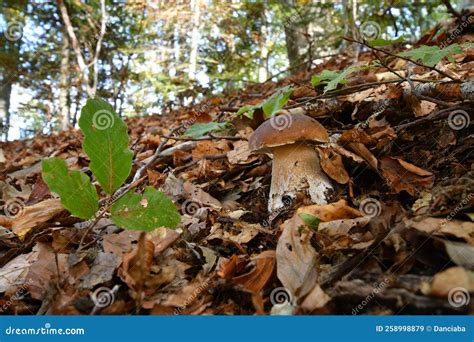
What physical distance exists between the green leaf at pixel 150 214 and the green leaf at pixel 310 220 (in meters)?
0.45

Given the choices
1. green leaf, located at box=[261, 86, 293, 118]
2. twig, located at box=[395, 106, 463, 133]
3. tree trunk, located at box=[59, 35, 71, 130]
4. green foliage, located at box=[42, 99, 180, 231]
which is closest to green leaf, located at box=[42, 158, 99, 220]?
green foliage, located at box=[42, 99, 180, 231]

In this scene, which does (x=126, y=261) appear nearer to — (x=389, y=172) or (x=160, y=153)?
(x=389, y=172)

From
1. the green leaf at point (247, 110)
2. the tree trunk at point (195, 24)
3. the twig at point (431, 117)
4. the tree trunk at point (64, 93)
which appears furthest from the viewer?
the tree trunk at point (195, 24)

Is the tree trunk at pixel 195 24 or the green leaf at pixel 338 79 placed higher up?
the tree trunk at pixel 195 24

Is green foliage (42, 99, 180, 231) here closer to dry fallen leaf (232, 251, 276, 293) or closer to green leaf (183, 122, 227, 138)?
dry fallen leaf (232, 251, 276, 293)

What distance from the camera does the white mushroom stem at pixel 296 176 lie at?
184 centimetres

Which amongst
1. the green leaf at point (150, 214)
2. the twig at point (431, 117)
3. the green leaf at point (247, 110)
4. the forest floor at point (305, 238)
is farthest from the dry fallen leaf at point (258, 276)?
the green leaf at point (247, 110)

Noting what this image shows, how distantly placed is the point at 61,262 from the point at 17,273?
199 millimetres

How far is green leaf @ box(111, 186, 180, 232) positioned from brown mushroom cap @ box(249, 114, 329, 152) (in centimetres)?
70

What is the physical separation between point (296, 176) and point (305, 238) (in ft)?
2.20

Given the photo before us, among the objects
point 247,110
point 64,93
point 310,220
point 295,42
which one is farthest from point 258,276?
point 64,93

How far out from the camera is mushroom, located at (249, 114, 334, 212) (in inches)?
71.9

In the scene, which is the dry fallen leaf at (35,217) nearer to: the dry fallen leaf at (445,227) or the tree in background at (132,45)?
the dry fallen leaf at (445,227)

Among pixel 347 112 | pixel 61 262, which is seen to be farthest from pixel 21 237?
pixel 347 112
